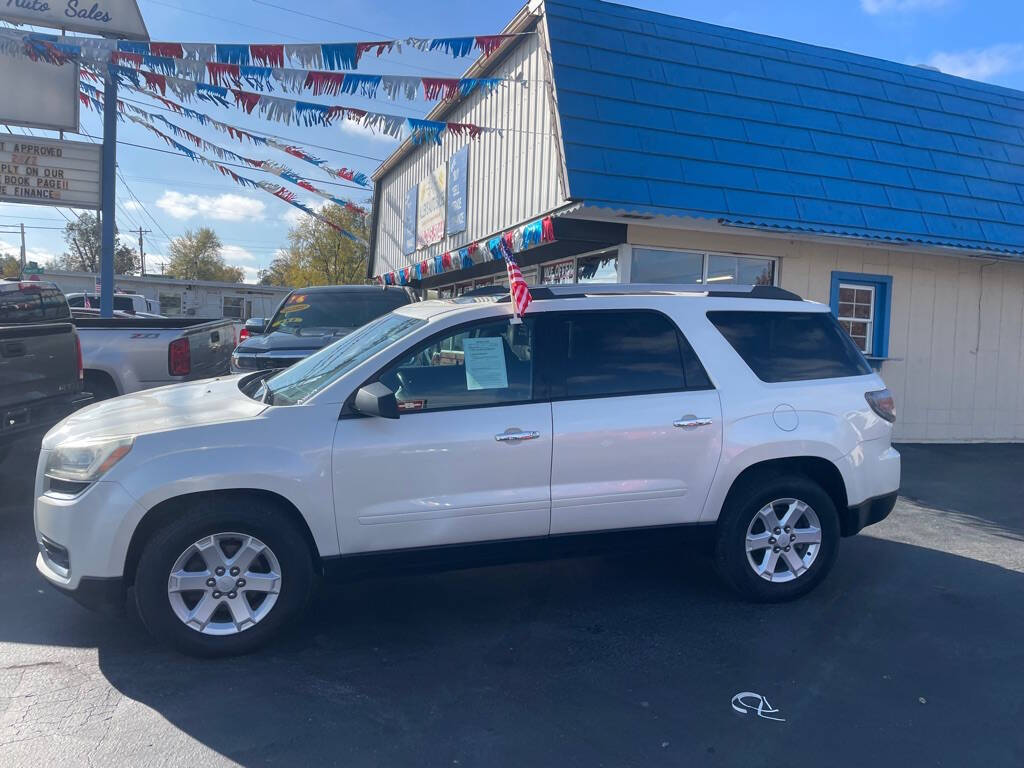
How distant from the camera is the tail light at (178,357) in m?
8.21

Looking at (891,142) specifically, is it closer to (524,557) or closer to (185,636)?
(524,557)

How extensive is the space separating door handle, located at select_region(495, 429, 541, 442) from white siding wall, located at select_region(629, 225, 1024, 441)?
717cm

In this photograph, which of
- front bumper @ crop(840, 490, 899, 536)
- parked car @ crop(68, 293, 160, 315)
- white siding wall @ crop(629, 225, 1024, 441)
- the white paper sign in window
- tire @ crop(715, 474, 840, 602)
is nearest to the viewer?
the white paper sign in window

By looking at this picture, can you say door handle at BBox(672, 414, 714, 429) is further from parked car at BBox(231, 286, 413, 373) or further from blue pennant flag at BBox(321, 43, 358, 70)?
blue pennant flag at BBox(321, 43, 358, 70)

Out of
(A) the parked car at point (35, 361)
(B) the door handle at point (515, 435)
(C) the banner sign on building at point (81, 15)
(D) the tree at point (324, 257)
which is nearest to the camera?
(B) the door handle at point (515, 435)

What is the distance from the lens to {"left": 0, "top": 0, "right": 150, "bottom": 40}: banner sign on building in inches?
441

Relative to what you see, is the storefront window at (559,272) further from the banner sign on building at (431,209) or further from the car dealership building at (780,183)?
the banner sign on building at (431,209)

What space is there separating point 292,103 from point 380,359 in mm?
5634

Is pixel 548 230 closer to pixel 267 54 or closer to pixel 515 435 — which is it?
pixel 267 54

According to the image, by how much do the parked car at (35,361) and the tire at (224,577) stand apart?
3.26 m

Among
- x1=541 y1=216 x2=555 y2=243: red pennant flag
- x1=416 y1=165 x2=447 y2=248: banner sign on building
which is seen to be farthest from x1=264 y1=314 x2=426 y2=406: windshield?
x1=416 y1=165 x2=447 y2=248: banner sign on building

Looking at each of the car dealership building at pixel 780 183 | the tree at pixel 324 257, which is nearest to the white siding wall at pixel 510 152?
the car dealership building at pixel 780 183

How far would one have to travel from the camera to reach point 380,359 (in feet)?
13.0

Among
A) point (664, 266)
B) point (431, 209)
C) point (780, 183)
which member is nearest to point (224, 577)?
point (664, 266)
